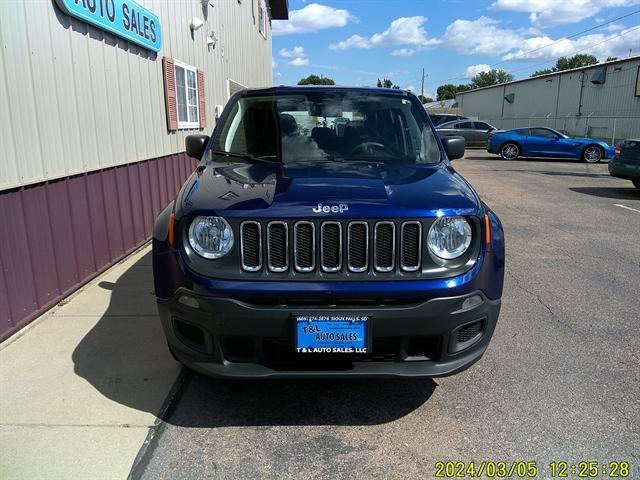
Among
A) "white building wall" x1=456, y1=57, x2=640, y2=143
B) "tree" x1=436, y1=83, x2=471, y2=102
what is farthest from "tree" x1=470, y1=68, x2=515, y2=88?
"white building wall" x1=456, y1=57, x2=640, y2=143

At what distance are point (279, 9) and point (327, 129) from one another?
23875mm

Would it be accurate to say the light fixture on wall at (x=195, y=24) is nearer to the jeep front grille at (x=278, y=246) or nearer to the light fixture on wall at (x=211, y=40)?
the light fixture on wall at (x=211, y=40)

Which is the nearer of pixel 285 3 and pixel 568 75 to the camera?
pixel 285 3

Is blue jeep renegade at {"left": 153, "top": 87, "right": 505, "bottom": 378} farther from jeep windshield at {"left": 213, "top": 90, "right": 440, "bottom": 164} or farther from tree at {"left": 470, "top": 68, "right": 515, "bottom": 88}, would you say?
tree at {"left": 470, "top": 68, "right": 515, "bottom": 88}

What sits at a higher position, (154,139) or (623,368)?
Result: (154,139)

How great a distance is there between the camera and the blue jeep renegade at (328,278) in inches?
105

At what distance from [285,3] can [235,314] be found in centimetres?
2513

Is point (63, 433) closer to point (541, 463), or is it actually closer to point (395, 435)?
point (395, 435)

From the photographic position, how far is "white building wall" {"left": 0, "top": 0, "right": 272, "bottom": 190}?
414cm

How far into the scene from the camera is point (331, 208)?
274 centimetres

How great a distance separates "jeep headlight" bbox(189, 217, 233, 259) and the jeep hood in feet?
0.18

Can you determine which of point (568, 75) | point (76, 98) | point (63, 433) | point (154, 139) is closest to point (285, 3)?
point (568, 75)

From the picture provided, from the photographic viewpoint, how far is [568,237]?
7.79m

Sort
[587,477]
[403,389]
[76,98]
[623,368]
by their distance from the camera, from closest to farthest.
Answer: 1. [587,477]
2. [403,389]
3. [623,368]
4. [76,98]
